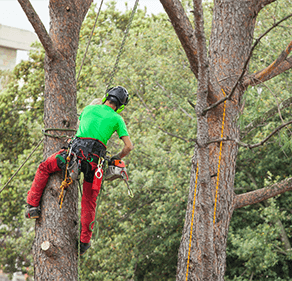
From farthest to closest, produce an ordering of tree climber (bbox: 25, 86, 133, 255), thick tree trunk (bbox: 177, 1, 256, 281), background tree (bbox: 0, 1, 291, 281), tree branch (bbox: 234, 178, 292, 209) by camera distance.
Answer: background tree (bbox: 0, 1, 291, 281), tree branch (bbox: 234, 178, 292, 209), thick tree trunk (bbox: 177, 1, 256, 281), tree climber (bbox: 25, 86, 133, 255)

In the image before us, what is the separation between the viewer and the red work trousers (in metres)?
3.20

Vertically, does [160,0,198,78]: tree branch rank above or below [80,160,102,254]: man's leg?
above

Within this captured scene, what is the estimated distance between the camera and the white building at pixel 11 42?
22.8 m

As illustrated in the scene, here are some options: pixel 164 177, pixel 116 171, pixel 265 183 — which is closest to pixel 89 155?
pixel 116 171

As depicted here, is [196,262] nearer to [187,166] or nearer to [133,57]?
[187,166]

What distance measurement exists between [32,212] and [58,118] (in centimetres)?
82

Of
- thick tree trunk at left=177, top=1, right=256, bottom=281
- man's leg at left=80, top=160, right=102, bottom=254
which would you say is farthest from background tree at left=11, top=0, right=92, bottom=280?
thick tree trunk at left=177, top=1, right=256, bottom=281

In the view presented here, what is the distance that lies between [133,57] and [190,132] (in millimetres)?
3411

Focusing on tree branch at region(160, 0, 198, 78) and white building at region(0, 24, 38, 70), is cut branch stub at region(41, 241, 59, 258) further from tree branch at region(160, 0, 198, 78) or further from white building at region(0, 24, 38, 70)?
white building at region(0, 24, 38, 70)

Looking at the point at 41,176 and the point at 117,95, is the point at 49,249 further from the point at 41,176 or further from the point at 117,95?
the point at 117,95

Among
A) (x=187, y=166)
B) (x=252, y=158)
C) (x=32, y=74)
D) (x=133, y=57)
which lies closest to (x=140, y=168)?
(x=187, y=166)

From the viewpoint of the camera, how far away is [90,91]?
461 inches

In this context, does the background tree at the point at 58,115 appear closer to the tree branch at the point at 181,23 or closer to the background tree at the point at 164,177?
the tree branch at the point at 181,23

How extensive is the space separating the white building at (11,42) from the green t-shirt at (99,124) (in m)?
20.9
